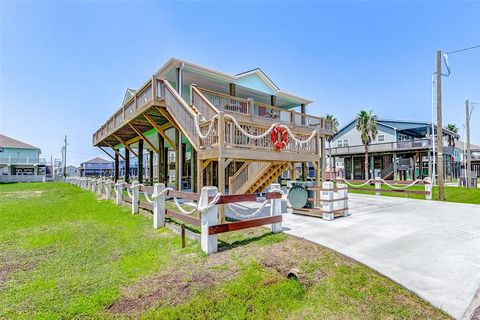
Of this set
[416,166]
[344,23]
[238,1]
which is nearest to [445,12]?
[344,23]

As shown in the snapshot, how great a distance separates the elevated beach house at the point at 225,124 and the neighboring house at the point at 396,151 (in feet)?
46.2

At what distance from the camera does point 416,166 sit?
28422mm

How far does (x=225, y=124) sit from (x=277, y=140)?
191cm

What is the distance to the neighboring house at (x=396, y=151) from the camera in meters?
24.8

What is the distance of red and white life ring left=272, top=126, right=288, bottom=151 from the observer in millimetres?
7454

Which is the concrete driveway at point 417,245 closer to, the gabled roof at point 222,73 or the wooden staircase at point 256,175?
the wooden staircase at point 256,175

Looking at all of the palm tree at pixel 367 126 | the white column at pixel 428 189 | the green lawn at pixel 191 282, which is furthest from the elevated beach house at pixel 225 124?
the palm tree at pixel 367 126

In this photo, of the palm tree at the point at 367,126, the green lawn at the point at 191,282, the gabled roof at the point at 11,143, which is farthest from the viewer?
the gabled roof at the point at 11,143

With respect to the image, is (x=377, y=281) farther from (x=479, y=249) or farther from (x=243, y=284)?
(x=479, y=249)

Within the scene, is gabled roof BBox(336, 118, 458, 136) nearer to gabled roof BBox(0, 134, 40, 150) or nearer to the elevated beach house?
the elevated beach house

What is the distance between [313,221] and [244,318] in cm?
462

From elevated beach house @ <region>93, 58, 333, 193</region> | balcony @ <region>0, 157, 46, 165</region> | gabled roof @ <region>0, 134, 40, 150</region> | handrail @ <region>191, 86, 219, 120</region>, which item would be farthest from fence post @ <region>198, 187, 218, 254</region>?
gabled roof @ <region>0, 134, 40, 150</region>

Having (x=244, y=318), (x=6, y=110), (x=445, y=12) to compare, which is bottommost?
(x=244, y=318)

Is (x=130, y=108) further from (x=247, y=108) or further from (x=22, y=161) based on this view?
(x=22, y=161)
